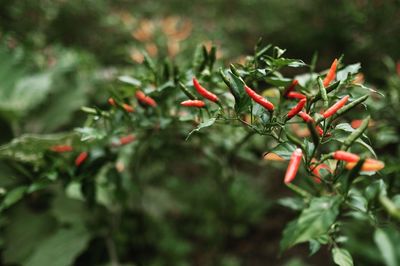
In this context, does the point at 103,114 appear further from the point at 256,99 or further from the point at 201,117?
the point at 256,99

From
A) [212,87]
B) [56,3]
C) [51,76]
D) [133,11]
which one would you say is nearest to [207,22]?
[133,11]

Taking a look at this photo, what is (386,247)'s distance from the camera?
687 mm

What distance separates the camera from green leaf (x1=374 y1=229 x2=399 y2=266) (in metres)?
0.66

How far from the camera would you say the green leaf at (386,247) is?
2.18ft

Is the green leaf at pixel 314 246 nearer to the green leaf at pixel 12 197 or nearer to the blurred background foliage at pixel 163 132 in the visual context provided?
the blurred background foliage at pixel 163 132

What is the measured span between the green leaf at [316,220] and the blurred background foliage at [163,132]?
13 cm

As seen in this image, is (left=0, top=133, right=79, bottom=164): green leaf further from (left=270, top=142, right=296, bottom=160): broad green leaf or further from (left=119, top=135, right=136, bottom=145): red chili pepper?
(left=270, top=142, right=296, bottom=160): broad green leaf

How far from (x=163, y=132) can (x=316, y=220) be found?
1074 mm

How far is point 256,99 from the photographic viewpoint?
954 mm

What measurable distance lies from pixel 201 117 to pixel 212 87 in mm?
328

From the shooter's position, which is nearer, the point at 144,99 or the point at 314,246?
the point at 314,246

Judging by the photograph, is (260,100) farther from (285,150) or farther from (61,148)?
(61,148)

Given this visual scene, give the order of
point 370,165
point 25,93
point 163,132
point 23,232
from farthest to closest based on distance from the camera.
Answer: point 25,93
point 23,232
point 163,132
point 370,165

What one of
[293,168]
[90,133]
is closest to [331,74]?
[293,168]
